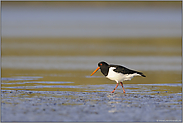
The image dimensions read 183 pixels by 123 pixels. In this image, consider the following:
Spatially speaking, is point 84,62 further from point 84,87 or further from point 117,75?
point 117,75

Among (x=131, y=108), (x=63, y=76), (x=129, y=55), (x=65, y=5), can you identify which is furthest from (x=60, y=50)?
(x=65, y=5)

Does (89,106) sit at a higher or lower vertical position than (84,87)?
lower

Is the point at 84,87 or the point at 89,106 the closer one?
the point at 89,106

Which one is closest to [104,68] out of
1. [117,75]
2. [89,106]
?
[117,75]

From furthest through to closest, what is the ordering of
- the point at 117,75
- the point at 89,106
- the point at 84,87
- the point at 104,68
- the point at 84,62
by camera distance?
the point at 84,62 → the point at 104,68 → the point at 84,87 → the point at 117,75 → the point at 89,106

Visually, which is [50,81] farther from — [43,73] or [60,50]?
[60,50]

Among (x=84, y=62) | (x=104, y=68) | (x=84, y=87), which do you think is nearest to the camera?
(x=84, y=87)

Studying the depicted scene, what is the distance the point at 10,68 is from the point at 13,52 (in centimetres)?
732

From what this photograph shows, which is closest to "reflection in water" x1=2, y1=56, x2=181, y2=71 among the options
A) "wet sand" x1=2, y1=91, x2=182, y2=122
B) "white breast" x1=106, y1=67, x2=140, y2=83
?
"white breast" x1=106, y1=67, x2=140, y2=83

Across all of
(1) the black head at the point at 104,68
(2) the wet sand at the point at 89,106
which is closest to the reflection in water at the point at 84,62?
(1) the black head at the point at 104,68

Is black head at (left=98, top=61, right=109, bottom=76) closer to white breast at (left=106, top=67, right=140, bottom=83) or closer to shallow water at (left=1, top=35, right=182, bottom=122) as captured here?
white breast at (left=106, top=67, right=140, bottom=83)

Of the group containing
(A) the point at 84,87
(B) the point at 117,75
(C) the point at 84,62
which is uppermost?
(C) the point at 84,62

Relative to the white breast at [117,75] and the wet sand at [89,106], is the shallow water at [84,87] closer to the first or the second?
the wet sand at [89,106]

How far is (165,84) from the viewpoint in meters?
14.9
